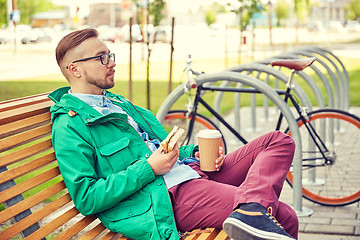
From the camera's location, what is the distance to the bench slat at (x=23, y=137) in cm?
252

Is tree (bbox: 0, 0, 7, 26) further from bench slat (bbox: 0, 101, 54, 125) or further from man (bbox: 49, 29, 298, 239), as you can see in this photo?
man (bbox: 49, 29, 298, 239)

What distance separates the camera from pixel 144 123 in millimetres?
3109

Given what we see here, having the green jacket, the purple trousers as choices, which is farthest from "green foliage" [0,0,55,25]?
the purple trousers

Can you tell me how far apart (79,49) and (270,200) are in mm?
1191

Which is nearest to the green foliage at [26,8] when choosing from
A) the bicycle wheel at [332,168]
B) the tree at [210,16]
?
the tree at [210,16]

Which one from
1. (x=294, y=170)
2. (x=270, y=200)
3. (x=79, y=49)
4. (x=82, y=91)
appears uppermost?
(x=79, y=49)

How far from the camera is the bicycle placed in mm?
4586

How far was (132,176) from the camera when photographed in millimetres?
2564

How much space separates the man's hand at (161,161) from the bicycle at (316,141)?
1777mm

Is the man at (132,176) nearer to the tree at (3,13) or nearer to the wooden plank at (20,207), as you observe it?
the wooden plank at (20,207)

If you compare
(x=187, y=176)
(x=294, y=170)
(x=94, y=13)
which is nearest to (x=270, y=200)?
(x=187, y=176)

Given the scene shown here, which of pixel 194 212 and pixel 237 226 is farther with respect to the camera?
pixel 194 212

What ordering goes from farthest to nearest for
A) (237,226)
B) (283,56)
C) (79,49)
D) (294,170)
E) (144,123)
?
(283,56) → (294,170) → (144,123) → (79,49) → (237,226)

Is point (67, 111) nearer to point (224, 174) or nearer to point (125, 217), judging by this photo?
point (125, 217)
